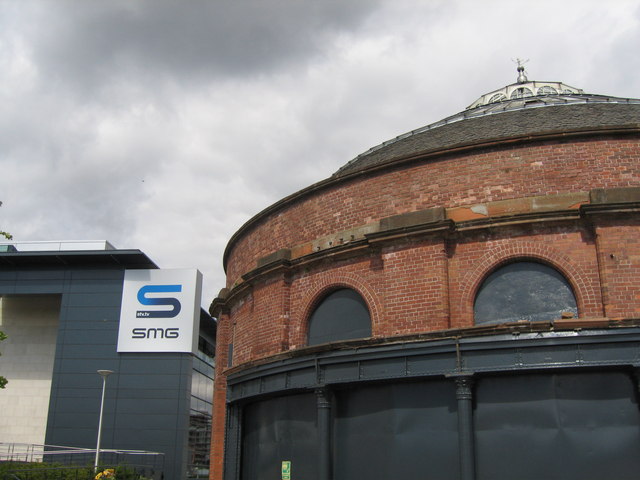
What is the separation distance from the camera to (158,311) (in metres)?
34.1

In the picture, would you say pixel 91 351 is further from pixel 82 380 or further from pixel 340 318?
pixel 340 318

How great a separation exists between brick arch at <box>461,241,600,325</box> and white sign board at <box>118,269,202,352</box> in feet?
74.7

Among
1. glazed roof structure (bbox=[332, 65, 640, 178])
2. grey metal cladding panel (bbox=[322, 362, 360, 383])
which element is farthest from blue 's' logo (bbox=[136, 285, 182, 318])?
grey metal cladding panel (bbox=[322, 362, 360, 383])

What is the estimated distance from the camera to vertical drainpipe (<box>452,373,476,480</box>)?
11627mm

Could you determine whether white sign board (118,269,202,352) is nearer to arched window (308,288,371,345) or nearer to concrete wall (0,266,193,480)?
concrete wall (0,266,193,480)

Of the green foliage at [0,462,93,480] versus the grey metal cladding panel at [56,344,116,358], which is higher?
the grey metal cladding panel at [56,344,116,358]

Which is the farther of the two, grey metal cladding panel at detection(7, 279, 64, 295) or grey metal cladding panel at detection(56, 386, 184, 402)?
grey metal cladding panel at detection(7, 279, 64, 295)

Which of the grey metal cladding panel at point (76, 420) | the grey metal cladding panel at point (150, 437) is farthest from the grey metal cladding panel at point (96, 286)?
the grey metal cladding panel at point (150, 437)

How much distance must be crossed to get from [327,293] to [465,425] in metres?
4.97

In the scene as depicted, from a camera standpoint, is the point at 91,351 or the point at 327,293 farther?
the point at 91,351

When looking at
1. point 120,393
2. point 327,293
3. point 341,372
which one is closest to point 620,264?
point 341,372

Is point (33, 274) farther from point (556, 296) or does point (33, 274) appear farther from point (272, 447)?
point (556, 296)

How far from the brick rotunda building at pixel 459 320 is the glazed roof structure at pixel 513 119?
236 mm

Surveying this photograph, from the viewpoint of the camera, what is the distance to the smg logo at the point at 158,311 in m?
33.7
